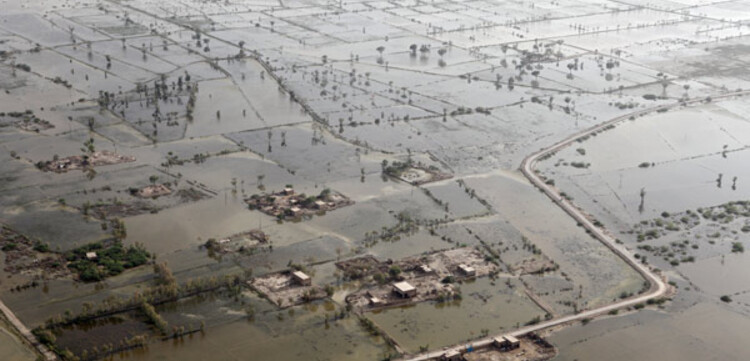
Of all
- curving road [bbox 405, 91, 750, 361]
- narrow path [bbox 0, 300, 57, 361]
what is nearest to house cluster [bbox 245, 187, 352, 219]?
curving road [bbox 405, 91, 750, 361]

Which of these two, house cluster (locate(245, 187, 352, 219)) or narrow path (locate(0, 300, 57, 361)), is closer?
narrow path (locate(0, 300, 57, 361))

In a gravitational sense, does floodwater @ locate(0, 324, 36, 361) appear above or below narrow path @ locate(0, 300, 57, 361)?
below

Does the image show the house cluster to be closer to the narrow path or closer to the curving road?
the curving road

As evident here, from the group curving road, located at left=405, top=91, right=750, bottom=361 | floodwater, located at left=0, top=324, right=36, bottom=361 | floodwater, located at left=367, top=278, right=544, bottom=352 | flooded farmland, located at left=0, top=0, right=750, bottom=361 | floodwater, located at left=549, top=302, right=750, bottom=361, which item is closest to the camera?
floodwater, located at left=0, top=324, right=36, bottom=361

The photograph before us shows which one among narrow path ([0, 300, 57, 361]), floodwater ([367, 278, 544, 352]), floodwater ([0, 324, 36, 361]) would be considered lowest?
floodwater ([0, 324, 36, 361])

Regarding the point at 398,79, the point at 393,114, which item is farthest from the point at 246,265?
the point at 398,79

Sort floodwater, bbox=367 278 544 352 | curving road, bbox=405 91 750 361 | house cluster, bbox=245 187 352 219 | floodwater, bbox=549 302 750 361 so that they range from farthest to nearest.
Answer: house cluster, bbox=245 187 352 219 → curving road, bbox=405 91 750 361 → floodwater, bbox=367 278 544 352 → floodwater, bbox=549 302 750 361

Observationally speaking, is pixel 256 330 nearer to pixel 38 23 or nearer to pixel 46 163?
pixel 46 163
